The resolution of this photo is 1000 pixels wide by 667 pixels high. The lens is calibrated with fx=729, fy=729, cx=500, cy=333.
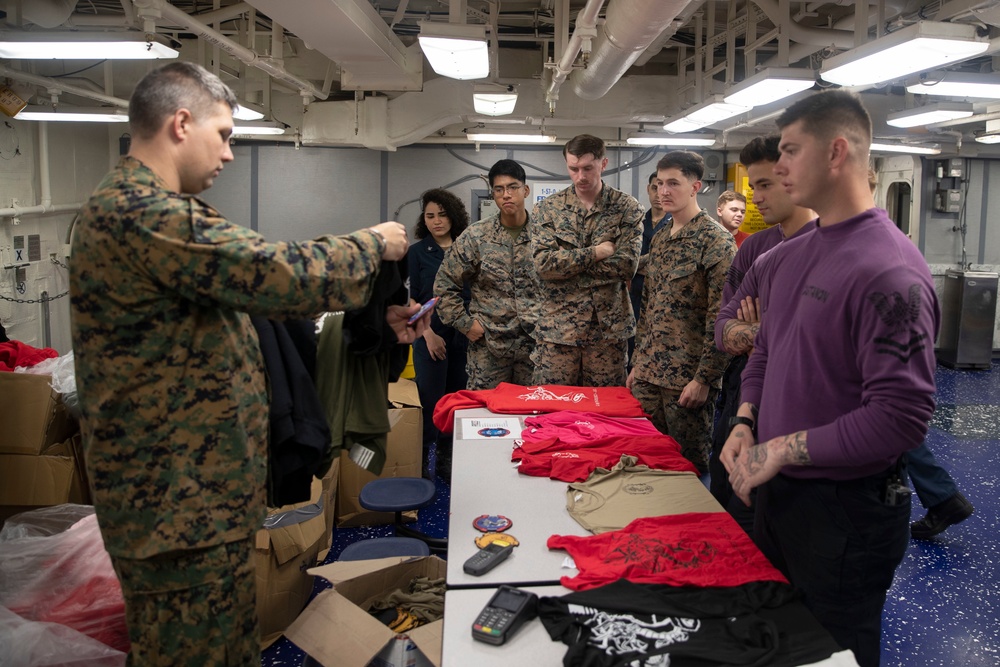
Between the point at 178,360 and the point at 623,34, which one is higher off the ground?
the point at 623,34

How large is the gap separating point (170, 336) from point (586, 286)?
8.17 ft

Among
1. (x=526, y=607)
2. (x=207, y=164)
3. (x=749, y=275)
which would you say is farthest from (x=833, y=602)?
(x=207, y=164)

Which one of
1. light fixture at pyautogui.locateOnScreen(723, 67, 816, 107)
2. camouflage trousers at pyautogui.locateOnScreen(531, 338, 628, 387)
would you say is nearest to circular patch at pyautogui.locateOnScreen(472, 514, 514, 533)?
camouflage trousers at pyautogui.locateOnScreen(531, 338, 628, 387)

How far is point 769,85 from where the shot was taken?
4699 mm

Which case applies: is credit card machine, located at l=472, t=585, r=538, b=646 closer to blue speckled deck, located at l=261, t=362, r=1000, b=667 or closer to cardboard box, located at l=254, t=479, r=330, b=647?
cardboard box, located at l=254, t=479, r=330, b=647

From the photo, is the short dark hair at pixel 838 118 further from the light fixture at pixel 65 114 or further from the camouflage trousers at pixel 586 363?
the light fixture at pixel 65 114

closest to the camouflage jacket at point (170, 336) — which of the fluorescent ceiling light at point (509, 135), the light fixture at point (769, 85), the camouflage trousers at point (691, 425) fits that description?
the camouflage trousers at point (691, 425)

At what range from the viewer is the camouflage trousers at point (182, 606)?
157cm

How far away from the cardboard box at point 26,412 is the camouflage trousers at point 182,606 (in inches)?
82.2

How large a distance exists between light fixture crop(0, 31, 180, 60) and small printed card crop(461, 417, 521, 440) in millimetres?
2454

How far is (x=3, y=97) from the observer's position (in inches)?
218

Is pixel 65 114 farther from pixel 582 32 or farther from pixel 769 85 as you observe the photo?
pixel 769 85

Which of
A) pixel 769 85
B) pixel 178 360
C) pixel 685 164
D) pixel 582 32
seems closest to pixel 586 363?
pixel 685 164

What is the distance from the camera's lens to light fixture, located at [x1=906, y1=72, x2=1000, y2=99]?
4.32 meters
